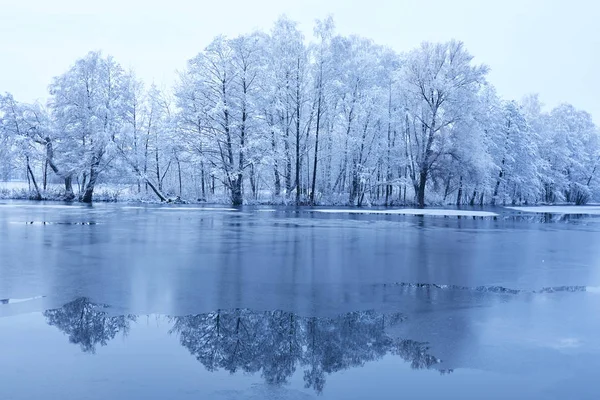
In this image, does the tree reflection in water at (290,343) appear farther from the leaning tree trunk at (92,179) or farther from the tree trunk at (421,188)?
the leaning tree trunk at (92,179)

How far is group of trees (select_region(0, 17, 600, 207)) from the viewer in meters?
41.8

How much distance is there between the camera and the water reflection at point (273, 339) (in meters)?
5.16

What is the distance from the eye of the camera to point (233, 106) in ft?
138

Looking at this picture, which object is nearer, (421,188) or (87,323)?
(87,323)

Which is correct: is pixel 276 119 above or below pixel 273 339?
above

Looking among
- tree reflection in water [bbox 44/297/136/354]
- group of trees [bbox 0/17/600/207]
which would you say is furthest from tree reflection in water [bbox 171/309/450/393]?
group of trees [bbox 0/17/600/207]

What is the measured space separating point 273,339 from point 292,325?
0.62 m

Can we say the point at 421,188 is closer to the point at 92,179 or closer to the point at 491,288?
the point at 92,179

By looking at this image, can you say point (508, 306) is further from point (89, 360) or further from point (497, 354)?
point (89, 360)

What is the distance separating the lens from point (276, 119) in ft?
154

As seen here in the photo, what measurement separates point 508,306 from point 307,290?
327 centimetres

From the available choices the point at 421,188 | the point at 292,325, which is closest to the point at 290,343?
the point at 292,325

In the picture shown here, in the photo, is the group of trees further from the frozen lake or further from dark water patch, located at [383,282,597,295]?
dark water patch, located at [383,282,597,295]

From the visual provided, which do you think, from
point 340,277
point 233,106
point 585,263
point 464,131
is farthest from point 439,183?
point 340,277
